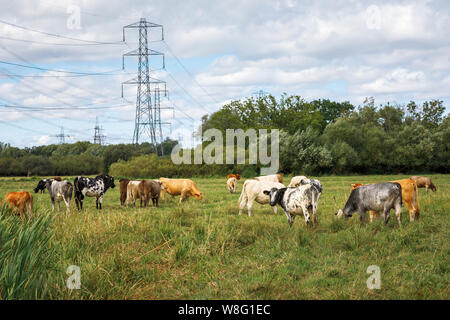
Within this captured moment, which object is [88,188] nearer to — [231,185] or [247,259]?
[231,185]

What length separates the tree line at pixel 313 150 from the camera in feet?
155

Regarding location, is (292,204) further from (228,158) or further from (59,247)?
(228,158)

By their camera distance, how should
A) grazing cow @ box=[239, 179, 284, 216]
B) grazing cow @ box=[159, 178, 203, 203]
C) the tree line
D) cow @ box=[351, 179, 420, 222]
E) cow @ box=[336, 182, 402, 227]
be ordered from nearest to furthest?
cow @ box=[336, 182, 402, 227]
cow @ box=[351, 179, 420, 222]
grazing cow @ box=[239, 179, 284, 216]
grazing cow @ box=[159, 178, 203, 203]
the tree line

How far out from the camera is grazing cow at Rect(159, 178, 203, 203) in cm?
2032

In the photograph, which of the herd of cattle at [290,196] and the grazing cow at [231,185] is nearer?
the herd of cattle at [290,196]

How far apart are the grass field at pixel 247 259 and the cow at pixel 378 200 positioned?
40 cm

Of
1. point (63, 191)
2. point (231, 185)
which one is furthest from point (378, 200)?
point (231, 185)

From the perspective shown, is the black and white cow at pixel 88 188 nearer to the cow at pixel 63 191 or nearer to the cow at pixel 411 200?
the cow at pixel 63 191

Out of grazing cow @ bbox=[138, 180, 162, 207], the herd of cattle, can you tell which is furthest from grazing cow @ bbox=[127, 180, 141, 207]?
grazing cow @ bbox=[138, 180, 162, 207]

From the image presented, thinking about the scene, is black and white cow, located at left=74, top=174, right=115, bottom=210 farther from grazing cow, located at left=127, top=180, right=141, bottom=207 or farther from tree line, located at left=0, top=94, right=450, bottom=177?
tree line, located at left=0, top=94, right=450, bottom=177

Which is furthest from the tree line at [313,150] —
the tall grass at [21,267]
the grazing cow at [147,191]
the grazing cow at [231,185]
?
the tall grass at [21,267]

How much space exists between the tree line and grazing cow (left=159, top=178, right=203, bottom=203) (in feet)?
84.9
